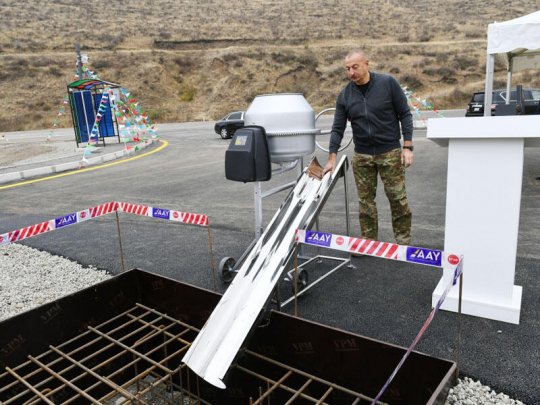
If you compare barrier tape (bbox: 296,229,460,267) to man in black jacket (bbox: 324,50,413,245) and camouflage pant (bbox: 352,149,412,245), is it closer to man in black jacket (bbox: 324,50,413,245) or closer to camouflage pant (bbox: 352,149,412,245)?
man in black jacket (bbox: 324,50,413,245)

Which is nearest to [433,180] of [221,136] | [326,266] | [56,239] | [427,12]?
[326,266]

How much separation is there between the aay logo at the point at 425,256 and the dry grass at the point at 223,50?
3288 cm

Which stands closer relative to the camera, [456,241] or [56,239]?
[456,241]

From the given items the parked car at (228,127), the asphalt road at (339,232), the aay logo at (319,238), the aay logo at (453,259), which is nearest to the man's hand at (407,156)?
the asphalt road at (339,232)

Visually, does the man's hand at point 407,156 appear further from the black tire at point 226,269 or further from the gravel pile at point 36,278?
the gravel pile at point 36,278

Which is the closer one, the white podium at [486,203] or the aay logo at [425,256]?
the aay logo at [425,256]

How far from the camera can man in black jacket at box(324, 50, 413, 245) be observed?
155 inches

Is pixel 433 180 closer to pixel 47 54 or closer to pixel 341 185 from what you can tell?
pixel 341 185

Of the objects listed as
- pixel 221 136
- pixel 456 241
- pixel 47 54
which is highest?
pixel 47 54

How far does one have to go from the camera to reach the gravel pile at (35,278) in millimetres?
3941

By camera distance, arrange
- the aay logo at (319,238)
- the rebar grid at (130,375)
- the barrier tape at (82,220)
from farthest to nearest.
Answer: the barrier tape at (82,220), the aay logo at (319,238), the rebar grid at (130,375)

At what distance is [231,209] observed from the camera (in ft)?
22.4

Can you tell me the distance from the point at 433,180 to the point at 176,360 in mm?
6259

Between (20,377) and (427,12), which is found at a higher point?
(427,12)
